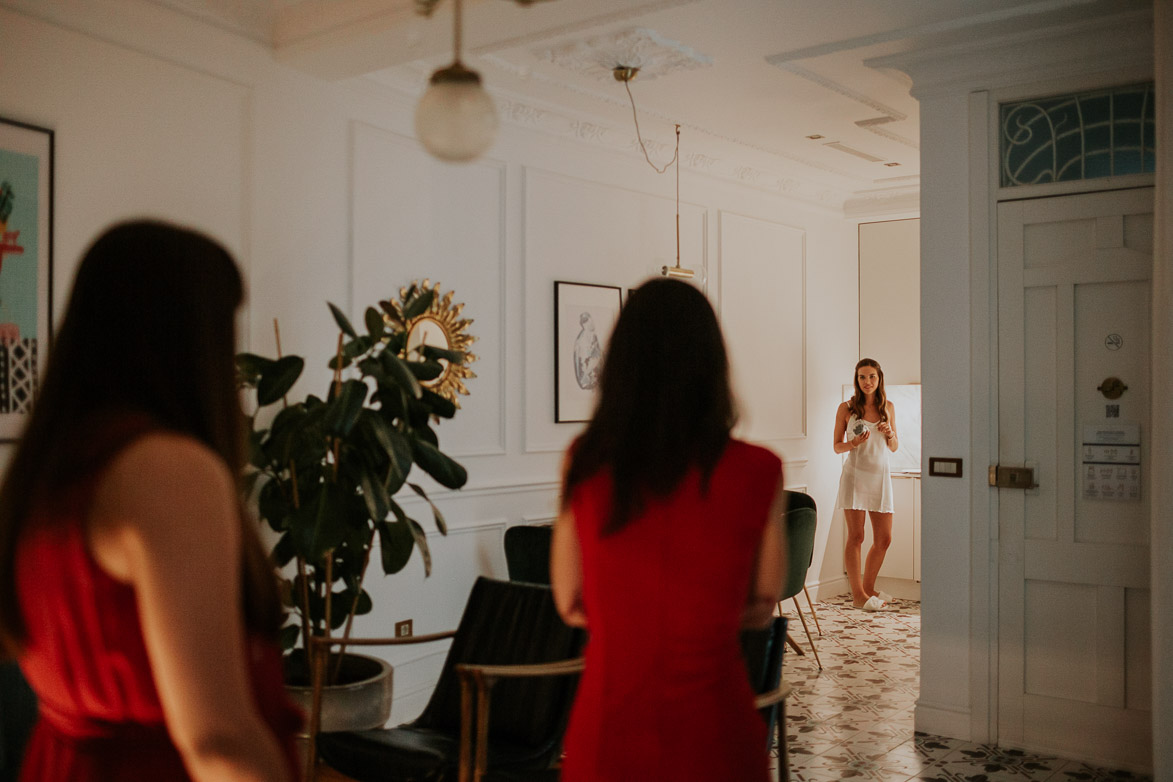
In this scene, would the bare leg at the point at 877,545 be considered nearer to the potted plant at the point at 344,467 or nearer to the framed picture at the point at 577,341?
the framed picture at the point at 577,341

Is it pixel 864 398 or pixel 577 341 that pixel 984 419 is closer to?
pixel 577 341

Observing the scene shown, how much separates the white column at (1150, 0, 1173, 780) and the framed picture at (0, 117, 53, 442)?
375 cm

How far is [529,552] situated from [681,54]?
2.45m

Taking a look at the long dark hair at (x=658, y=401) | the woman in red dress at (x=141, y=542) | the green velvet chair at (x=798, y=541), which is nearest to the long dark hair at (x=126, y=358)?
the woman in red dress at (x=141, y=542)

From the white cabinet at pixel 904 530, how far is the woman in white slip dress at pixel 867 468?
1.07ft

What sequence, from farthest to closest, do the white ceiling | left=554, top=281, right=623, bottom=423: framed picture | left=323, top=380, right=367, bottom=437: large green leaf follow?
left=554, top=281, right=623, bottom=423: framed picture, the white ceiling, left=323, top=380, right=367, bottom=437: large green leaf

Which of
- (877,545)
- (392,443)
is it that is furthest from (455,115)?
(877,545)

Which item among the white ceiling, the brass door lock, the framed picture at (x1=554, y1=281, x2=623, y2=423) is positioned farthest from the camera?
the framed picture at (x1=554, y1=281, x2=623, y2=423)

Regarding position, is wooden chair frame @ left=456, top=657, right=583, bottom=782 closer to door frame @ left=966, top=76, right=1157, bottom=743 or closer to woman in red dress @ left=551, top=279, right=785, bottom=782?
woman in red dress @ left=551, top=279, right=785, bottom=782

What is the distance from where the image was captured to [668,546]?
1606mm

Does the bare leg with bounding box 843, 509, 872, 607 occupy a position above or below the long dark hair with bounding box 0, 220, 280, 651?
below

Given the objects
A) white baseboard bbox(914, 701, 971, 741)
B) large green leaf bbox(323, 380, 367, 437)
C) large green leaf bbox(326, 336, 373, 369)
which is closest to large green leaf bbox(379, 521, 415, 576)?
large green leaf bbox(323, 380, 367, 437)

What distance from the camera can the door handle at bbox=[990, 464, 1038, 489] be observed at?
4184 mm

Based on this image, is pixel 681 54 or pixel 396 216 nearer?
pixel 681 54
